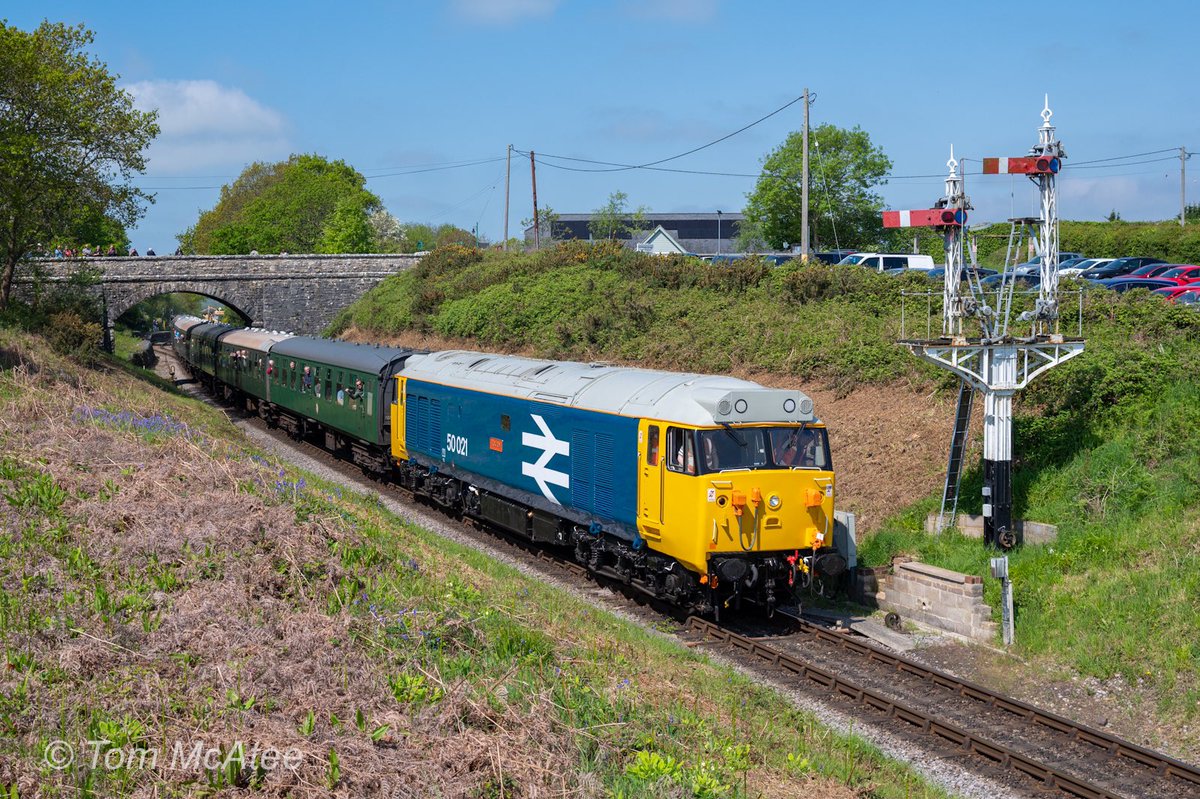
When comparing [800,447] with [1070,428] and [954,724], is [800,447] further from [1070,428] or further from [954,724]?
[1070,428]

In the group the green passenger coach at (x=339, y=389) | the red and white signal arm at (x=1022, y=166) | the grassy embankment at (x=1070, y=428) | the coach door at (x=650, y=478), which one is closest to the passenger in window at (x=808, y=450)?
the coach door at (x=650, y=478)

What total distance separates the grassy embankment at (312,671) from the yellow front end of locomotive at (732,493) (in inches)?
56.4

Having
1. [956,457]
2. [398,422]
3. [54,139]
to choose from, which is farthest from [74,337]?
[956,457]

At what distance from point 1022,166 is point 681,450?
269 inches

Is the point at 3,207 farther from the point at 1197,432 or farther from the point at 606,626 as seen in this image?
the point at 1197,432

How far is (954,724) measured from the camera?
35.7 feet

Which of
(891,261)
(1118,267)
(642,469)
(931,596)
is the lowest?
(931,596)

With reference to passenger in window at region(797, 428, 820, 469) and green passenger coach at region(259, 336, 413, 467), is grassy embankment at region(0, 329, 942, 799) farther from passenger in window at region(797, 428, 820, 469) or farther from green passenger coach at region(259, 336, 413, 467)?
green passenger coach at region(259, 336, 413, 467)

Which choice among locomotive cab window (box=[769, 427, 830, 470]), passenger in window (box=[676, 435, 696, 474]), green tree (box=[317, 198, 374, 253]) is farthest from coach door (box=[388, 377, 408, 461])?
green tree (box=[317, 198, 374, 253])

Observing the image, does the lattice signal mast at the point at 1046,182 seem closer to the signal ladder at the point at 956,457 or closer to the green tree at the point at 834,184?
the signal ladder at the point at 956,457

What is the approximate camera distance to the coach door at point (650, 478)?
13547 mm

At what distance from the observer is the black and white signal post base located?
51.0ft

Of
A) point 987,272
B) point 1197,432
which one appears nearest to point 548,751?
point 1197,432

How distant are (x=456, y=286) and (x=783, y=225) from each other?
668 inches
